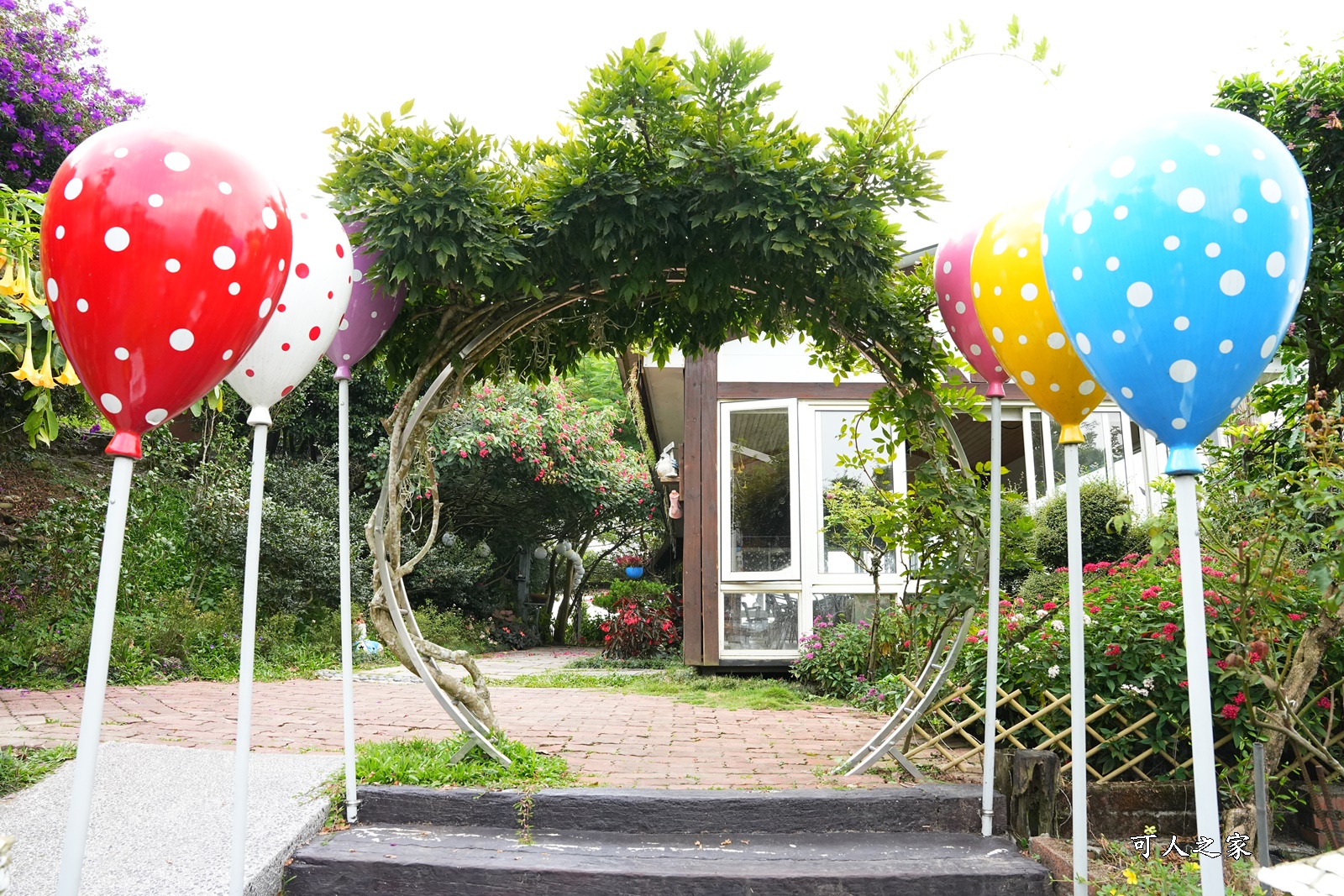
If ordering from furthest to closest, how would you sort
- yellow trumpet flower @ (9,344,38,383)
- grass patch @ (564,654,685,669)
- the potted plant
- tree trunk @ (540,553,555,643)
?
tree trunk @ (540,553,555,643) → the potted plant → grass patch @ (564,654,685,669) → yellow trumpet flower @ (9,344,38,383)

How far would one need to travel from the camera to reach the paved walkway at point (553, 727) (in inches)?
149

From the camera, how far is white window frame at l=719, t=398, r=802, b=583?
295 inches

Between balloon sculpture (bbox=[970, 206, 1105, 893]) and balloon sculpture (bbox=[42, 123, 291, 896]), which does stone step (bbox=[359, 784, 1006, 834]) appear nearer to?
balloon sculpture (bbox=[970, 206, 1105, 893])

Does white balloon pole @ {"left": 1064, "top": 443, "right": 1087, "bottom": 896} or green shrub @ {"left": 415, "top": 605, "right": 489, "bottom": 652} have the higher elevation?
white balloon pole @ {"left": 1064, "top": 443, "right": 1087, "bottom": 896}

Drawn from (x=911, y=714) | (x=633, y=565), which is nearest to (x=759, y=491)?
(x=911, y=714)

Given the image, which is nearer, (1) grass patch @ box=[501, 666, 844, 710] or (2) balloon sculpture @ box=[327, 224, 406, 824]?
(2) balloon sculpture @ box=[327, 224, 406, 824]

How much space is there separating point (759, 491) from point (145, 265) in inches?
252

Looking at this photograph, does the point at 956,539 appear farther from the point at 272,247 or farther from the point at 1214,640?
the point at 272,247

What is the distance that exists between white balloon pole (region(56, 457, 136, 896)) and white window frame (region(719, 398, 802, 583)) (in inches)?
243

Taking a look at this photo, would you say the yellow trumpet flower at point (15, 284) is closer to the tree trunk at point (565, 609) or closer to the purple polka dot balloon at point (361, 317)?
the purple polka dot balloon at point (361, 317)

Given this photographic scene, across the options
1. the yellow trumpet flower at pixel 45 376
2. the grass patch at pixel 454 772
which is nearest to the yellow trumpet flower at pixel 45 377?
the yellow trumpet flower at pixel 45 376

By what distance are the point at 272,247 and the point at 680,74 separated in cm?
167

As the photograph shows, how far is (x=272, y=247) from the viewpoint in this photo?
1.86 meters

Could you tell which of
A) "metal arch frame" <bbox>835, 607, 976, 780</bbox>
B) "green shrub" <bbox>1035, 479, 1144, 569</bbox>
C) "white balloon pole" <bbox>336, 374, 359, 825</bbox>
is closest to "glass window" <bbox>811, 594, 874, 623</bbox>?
"green shrub" <bbox>1035, 479, 1144, 569</bbox>
